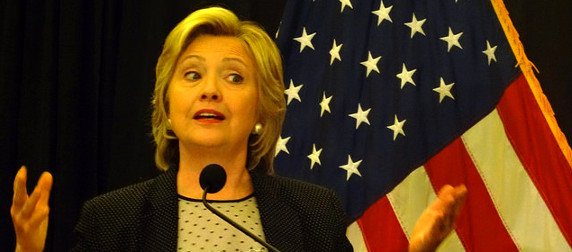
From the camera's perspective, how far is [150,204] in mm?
1582

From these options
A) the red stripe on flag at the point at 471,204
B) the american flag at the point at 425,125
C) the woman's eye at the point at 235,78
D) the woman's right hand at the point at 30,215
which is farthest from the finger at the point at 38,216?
the red stripe on flag at the point at 471,204

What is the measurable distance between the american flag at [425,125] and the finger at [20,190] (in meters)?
1.65

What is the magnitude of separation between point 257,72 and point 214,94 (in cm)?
16

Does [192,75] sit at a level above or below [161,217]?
above

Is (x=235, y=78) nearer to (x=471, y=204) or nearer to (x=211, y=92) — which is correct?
(x=211, y=92)

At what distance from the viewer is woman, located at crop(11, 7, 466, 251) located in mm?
1537

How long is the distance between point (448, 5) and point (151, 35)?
1.23 m

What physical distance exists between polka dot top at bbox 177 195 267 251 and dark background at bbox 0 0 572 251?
1579 millimetres

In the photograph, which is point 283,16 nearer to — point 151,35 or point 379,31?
point 379,31

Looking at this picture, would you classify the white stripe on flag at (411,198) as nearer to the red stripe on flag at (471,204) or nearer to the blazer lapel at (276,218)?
the red stripe on flag at (471,204)

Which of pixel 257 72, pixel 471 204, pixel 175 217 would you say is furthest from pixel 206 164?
pixel 471 204

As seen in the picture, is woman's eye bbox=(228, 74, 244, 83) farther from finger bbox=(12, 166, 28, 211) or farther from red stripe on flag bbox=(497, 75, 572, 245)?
red stripe on flag bbox=(497, 75, 572, 245)

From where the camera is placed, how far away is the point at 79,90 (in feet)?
10.2

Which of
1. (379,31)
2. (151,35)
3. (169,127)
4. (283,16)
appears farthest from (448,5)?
(169,127)
